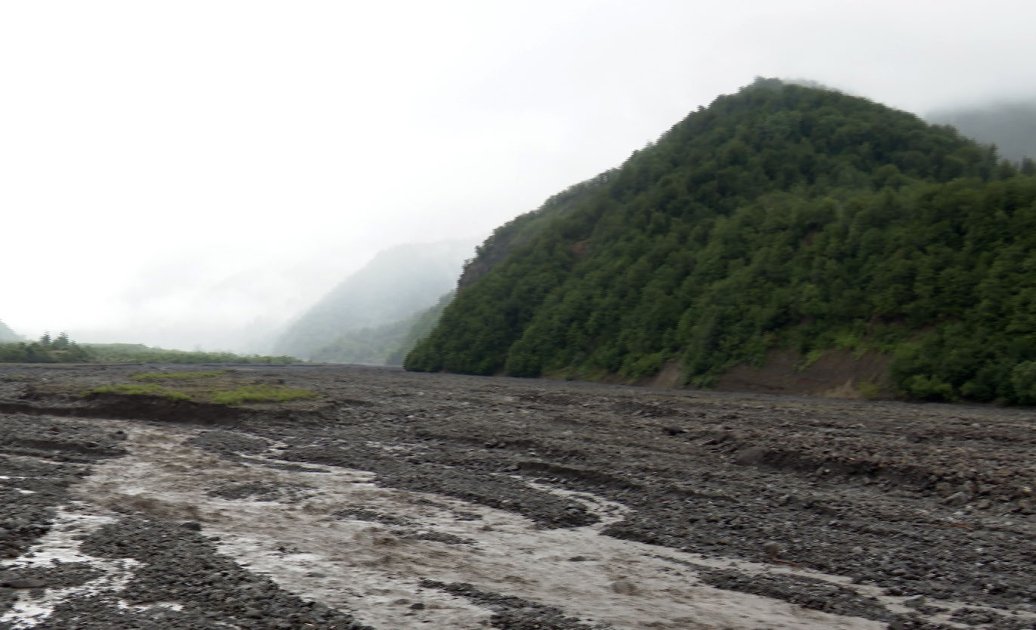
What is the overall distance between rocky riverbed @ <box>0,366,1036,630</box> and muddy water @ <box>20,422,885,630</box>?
5 cm

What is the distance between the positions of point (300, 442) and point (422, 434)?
4.01 meters

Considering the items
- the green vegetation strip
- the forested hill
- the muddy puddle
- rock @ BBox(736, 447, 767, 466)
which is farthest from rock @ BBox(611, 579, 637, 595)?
the forested hill

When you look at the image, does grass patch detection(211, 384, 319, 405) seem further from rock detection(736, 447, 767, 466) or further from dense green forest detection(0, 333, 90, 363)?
dense green forest detection(0, 333, 90, 363)

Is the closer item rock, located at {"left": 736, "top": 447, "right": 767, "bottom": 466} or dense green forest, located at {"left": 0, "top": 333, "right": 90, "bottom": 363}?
rock, located at {"left": 736, "top": 447, "right": 767, "bottom": 466}

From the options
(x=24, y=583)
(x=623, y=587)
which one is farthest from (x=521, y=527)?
(x=24, y=583)

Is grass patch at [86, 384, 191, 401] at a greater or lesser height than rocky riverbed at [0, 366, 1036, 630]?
greater

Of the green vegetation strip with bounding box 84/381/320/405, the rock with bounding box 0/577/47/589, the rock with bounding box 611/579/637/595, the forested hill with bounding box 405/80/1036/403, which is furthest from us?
the forested hill with bounding box 405/80/1036/403

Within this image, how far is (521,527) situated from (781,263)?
156ft

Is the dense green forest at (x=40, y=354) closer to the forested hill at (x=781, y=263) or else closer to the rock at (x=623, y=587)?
the forested hill at (x=781, y=263)

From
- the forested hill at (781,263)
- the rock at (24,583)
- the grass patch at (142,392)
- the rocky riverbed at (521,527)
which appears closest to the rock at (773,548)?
the rocky riverbed at (521,527)

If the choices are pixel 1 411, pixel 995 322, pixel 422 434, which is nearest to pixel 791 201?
pixel 995 322

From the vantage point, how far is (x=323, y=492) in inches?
670

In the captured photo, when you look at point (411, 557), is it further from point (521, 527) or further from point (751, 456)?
point (751, 456)

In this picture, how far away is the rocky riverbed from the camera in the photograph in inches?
369
